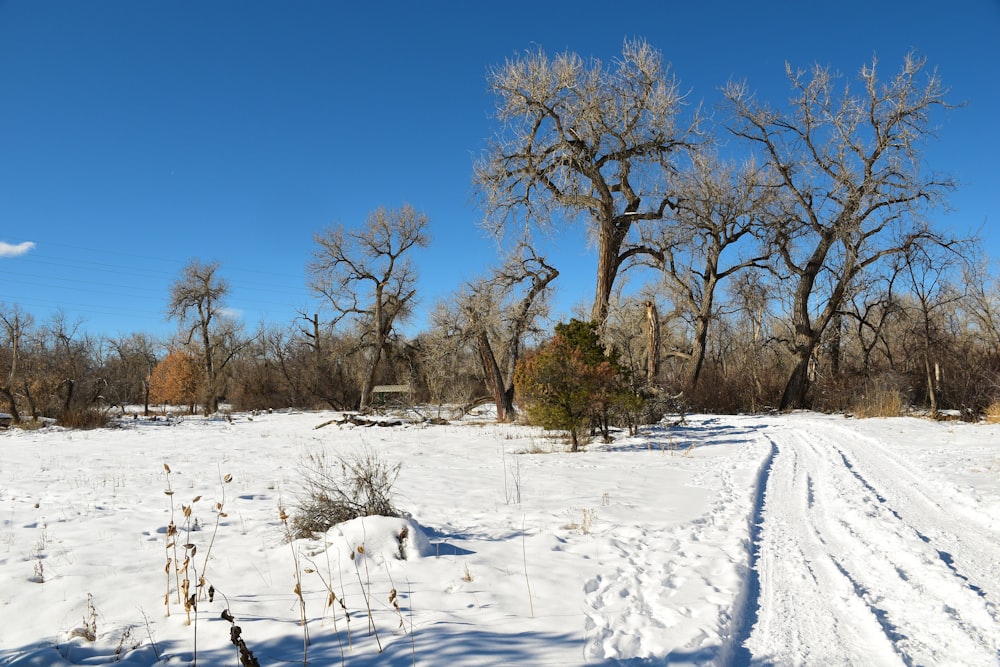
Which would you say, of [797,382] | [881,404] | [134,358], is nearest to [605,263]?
[881,404]

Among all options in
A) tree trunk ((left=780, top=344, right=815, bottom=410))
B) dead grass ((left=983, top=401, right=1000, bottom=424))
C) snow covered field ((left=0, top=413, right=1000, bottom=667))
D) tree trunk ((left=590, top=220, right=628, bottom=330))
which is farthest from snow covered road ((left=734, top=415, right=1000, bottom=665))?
Answer: tree trunk ((left=780, top=344, right=815, bottom=410))

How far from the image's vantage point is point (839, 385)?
2294 centimetres

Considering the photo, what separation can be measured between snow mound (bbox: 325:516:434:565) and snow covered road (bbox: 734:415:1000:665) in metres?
2.49

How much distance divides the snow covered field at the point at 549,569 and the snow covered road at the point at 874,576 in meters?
0.02

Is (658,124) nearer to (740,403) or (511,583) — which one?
(740,403)

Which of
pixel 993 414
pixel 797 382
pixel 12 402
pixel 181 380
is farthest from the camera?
pixel 181 380

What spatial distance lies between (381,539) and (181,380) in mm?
38248

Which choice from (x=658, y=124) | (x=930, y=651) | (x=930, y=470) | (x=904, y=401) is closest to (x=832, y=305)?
(x=904, y=401)

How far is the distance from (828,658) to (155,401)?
4820 cm

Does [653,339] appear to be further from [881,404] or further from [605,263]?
[881,404]

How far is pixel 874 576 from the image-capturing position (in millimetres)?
3953

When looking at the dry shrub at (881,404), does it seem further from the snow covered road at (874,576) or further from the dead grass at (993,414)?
the snow covered road at (874,576)

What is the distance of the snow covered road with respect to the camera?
2.94 metres

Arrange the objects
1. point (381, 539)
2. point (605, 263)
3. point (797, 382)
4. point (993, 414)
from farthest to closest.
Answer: point (797, 382) < point (605, 263) < point (993, 414) < point (381, 539)
